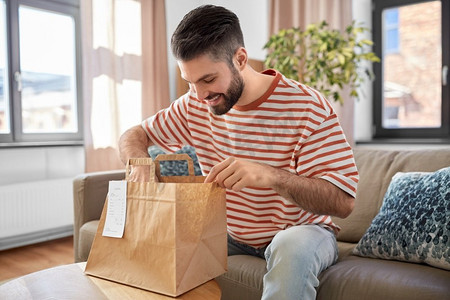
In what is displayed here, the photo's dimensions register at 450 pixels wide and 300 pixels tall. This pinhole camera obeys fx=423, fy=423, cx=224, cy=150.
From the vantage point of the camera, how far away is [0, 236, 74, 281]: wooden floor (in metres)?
2.54

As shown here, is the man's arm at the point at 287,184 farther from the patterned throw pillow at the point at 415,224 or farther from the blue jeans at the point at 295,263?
the patterned throw pillow at the point at 415,224

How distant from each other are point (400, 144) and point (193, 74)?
257 centimetres

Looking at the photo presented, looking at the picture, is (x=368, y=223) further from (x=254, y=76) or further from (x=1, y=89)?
(x=1, y=89)

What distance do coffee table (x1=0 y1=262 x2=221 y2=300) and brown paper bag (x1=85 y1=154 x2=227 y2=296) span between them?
0.02m

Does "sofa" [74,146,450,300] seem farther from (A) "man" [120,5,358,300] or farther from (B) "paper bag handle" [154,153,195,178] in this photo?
(B) "paper bag handle" [154,153,195,178]

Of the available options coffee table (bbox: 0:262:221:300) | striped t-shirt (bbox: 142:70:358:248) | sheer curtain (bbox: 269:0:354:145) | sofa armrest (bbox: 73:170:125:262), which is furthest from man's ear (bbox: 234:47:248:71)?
sheer curtain (bbox: 269:0:354:145)

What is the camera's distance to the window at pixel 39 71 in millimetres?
Result: 3066

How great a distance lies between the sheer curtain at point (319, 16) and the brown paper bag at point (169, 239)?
2.67 m

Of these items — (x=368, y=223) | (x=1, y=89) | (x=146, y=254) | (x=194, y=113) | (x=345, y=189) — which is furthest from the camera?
(x=1, y=89)

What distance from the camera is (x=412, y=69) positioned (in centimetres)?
341

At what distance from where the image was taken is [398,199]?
1.44 metres

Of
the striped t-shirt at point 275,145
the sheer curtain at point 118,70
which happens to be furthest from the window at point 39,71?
the striped t-shirt at point 275,145

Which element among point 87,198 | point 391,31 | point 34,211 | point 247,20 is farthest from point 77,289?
point 247,20

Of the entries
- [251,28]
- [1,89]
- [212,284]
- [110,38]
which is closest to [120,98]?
[110,38]
